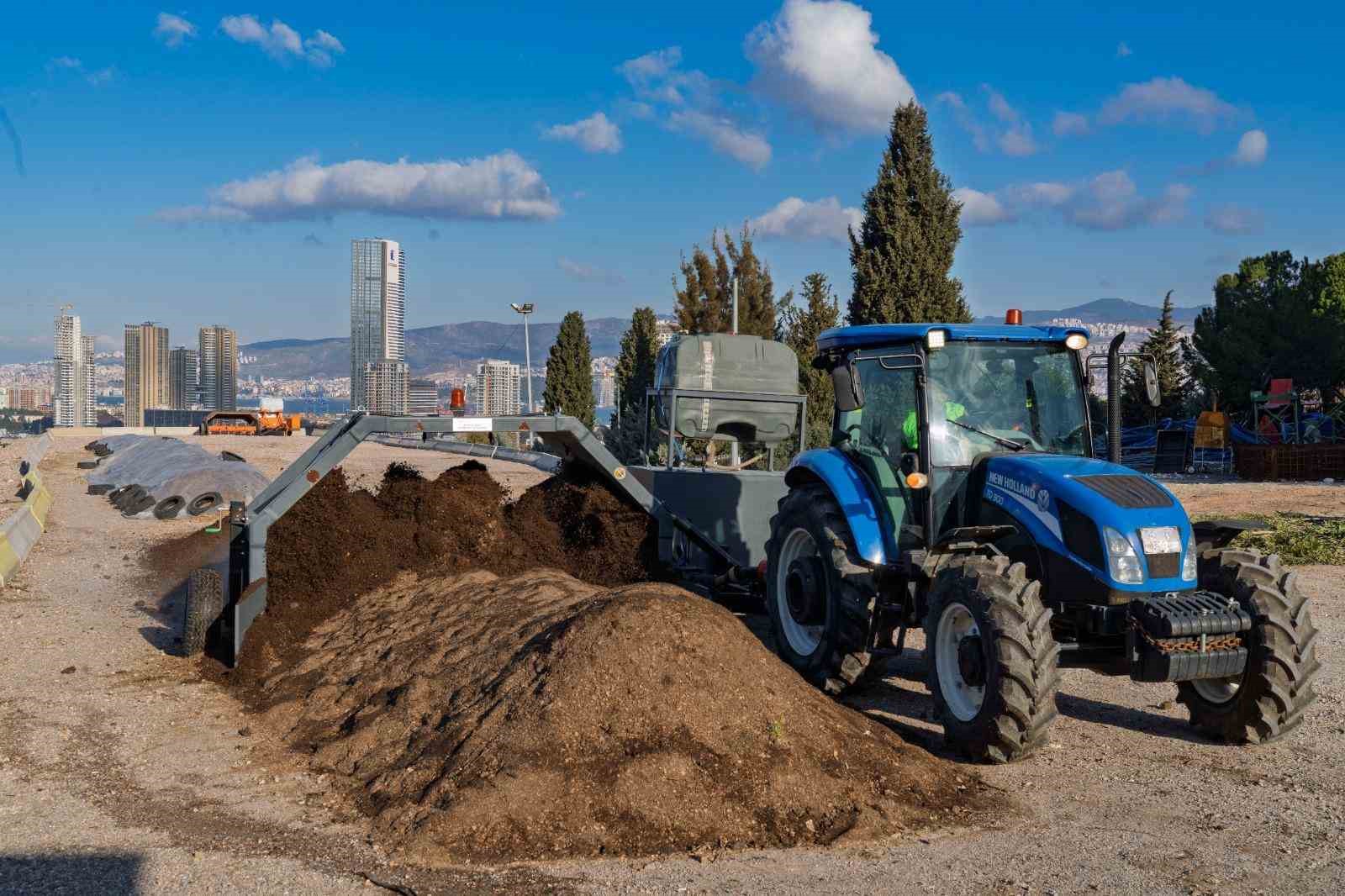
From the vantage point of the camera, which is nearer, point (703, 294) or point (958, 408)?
point (958, 408)

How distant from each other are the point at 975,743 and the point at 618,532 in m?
4.57

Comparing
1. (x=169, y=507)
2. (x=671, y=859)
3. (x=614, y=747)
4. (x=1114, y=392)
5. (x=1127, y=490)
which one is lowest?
(x=671, y=859)

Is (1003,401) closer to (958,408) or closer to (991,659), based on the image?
(958,408)

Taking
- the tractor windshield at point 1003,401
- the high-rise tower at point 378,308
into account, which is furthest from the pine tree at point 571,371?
the high-rise tower at point 378,308

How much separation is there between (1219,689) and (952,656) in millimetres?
1746

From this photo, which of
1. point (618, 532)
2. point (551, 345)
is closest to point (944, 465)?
point (618, 532)

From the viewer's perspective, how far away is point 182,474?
21.3m

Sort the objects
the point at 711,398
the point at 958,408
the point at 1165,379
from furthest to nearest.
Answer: the point at 1165,379
the point at 711,398
the point at 958,408

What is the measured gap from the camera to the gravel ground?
484 centimetres

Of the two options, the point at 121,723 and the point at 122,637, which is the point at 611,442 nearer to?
the point at 122,637

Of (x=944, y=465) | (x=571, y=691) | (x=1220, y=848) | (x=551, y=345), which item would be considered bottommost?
(x=1220, y=848)

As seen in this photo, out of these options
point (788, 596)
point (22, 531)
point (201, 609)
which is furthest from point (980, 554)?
point (22, 531)

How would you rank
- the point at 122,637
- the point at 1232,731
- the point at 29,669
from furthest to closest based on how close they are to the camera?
the point at 122,637 < the point at 29,669 < the point at 1232,731

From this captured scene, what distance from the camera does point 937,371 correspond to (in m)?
7.51
